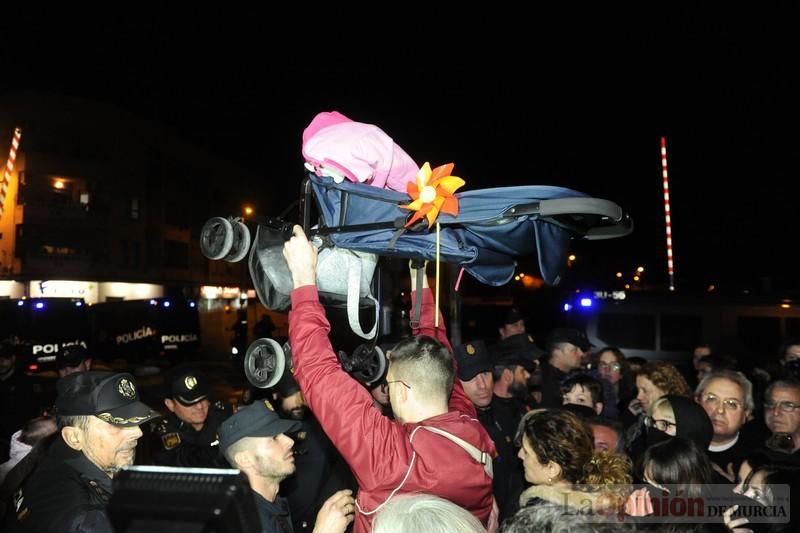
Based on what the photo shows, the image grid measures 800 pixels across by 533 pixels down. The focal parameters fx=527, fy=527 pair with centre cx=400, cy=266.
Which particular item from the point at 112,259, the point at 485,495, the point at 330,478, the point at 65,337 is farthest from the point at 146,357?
the point at 485,495

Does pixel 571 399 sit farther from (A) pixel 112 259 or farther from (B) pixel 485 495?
(A) pixel 112 259

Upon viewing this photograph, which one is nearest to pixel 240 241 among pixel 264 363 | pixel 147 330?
pixel 264 363

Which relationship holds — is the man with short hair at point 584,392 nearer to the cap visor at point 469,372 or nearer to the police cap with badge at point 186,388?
the cap visor at point 469,372

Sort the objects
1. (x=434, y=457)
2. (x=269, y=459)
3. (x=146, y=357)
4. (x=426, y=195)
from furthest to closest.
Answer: (x=146, y=357), (x=269, y=459), (x=426, y=195), (x=434, y=457)

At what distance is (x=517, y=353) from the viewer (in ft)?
20.6

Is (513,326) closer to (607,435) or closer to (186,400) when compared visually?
(607,435)

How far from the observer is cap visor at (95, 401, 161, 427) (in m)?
2.71

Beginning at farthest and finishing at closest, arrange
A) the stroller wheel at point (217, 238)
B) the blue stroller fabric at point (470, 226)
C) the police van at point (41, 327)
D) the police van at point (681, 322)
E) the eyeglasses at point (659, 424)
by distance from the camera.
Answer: the police van at point (41, 327), the police van at point (681, 322), the eyeglasses at point (659, 424), the stroller wheel at point (217, 238), the blue stroller fabric at point (470, 226)

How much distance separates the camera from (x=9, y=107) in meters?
26.2

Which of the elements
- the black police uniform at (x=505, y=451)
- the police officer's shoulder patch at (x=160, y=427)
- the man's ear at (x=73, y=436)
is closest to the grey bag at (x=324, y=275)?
the man's ear at (x=73, y=436)

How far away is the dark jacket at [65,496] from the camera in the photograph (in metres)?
2.18

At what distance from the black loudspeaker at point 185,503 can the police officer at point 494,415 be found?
3.31 m

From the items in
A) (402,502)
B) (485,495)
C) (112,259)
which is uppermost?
(112,259)

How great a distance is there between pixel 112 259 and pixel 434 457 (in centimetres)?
3288
